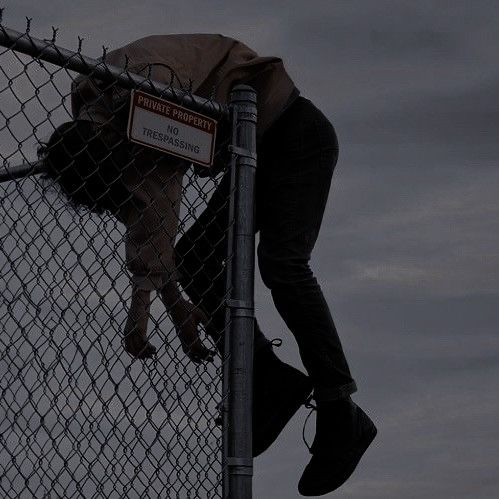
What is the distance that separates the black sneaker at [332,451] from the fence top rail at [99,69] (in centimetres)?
144

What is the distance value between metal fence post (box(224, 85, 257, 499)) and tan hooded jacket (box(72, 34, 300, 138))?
11 cm

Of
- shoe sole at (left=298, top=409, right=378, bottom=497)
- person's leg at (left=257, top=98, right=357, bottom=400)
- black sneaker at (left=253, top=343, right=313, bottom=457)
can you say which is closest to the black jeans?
person's leg at (left=257, top=98, right=357, bottom=400)

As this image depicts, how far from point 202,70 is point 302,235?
0.83 meters

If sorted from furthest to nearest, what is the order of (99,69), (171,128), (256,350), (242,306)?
(256,350) → (242,306) → (171,128) → (99,69)

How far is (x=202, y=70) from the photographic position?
492 cm

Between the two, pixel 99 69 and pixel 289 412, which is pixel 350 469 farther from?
pixel 99 69

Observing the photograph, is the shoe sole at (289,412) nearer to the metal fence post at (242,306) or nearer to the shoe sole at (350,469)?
the shoe sole at (350,469)

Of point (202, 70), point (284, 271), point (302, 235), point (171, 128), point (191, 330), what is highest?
point (202, 70)

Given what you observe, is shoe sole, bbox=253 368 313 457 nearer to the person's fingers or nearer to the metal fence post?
the metal fence post

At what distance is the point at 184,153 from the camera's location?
4742 millimetres

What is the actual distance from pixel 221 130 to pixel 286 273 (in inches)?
29.2

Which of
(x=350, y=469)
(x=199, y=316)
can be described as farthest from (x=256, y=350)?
(x=350, y=469)

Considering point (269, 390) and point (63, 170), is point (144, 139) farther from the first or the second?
point (269, 390)

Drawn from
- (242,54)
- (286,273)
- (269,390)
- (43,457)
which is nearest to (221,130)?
(242,54)
